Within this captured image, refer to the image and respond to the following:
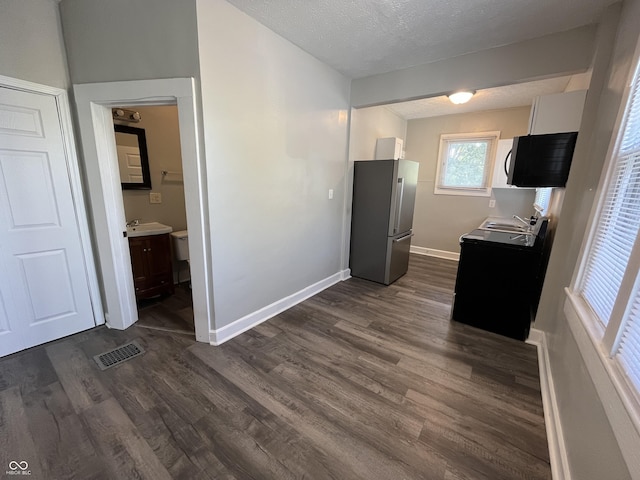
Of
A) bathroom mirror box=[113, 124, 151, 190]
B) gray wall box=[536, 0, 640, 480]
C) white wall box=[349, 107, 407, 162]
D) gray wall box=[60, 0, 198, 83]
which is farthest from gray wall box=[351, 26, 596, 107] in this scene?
bathroom mirror box=[113, 124, 151, 190]

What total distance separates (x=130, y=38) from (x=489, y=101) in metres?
4.59

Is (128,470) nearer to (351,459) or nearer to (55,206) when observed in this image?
(351,459)

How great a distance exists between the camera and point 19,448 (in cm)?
135

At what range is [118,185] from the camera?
2.28 m

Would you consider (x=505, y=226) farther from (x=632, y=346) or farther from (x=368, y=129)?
(x=632, y=346)

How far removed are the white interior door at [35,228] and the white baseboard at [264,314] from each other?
139cm

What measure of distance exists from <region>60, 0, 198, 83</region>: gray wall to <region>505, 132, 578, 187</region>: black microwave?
279 cm

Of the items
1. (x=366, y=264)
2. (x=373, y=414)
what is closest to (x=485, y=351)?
(x=373, y=414)

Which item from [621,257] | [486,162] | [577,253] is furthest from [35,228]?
[486,162]

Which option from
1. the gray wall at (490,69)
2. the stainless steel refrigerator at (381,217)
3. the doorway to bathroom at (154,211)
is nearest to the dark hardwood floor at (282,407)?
the doorway to bathroom at (154,211)

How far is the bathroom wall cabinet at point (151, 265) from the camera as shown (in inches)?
108

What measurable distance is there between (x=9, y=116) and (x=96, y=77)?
0.65m

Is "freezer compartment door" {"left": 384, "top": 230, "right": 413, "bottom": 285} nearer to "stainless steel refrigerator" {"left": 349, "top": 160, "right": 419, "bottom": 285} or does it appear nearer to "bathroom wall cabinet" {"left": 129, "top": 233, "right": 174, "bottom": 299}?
"stainless steel refrigerator" {"left": 349, "top": 160, "right": 419, "bottom": 285}

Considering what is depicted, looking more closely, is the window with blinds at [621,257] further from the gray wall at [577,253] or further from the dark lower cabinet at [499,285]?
the dark lower cabinet at [499,285]
